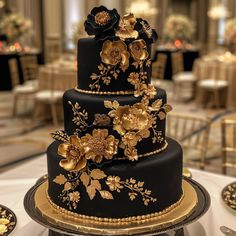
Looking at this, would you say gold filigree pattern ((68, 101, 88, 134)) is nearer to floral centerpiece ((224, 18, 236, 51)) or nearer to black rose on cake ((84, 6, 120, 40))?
black rose on cake ((84, 6, 120, 40))

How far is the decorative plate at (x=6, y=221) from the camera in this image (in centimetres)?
171

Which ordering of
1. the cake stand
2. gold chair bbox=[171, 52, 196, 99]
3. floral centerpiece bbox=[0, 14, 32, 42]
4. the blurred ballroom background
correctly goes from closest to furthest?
the cake stand
the blurred ballroom background
gold chair bbox=[171, 52, 196, 99]
floral centerpiece bbox=[0, 14, 32, 42]

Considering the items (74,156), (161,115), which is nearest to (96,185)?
(74,156)

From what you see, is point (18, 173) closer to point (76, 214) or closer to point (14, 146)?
point (76, 214)

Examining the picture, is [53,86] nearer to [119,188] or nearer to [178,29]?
[119,188]

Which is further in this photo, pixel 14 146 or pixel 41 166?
pixel 14 146

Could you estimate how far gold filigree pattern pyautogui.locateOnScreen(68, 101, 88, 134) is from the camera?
5.14ft

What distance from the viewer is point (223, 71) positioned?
307 inches

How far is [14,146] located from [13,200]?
3.53m

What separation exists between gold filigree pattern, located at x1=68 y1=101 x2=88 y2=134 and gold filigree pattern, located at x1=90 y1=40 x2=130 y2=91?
14cm

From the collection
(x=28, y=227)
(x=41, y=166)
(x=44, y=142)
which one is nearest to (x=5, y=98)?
(x=44, y=142)

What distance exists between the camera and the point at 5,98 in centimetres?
887

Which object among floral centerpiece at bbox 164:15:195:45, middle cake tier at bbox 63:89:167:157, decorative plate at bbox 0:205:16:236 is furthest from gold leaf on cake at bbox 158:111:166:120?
floral centerpiece at bbox 164:15:195:45

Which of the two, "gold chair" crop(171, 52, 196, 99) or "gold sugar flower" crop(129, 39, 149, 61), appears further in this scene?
"gold chair" crop(171, 52, 196, 99)
